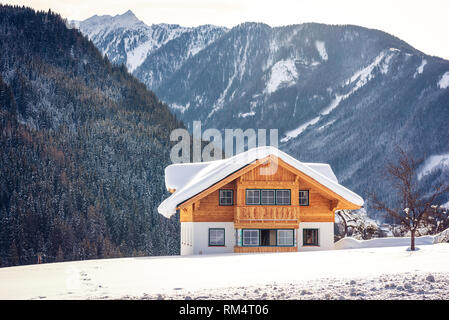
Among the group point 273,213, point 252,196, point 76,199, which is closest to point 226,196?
point 252,196

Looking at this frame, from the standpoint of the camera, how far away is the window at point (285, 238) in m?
45.8

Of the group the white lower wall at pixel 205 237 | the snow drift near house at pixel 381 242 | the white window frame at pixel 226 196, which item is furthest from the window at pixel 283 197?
the snow drift near house at pixel 381 242

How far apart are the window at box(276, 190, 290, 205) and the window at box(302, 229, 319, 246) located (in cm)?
254

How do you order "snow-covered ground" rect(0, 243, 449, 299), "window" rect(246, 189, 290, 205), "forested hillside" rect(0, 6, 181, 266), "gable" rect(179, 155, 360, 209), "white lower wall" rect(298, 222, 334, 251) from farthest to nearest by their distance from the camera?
"forested hillside" rect(0, 6, 181, 266), "white lower wall" rect(298, 222, 334, 251), "window" rect(246, 189, 290, 205), "gable" rect(179, 155, 360, 209), "snow-covered ground" rect(0, 243, 449, 299)

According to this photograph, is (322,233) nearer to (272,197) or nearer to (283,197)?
(283,197)

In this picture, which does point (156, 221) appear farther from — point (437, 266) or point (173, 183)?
point (437, 266)

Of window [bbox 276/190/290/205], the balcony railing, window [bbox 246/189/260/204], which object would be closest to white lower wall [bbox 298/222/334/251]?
the balcony railing

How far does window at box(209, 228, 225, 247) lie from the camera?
148 ft

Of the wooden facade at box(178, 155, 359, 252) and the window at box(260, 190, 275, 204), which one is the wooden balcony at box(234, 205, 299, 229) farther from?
the window at box(260, 190, 275, 204)

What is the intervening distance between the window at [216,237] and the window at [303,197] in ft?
17.4

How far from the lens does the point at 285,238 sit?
45844mm

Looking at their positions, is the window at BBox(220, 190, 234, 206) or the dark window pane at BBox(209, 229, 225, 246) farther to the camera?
the window at BBox(220, 190, 234, 206)

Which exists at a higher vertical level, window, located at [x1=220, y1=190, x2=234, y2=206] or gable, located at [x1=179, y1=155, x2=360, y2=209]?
gable, located at [x1=179, y1=155, x2=360, y2=209]
